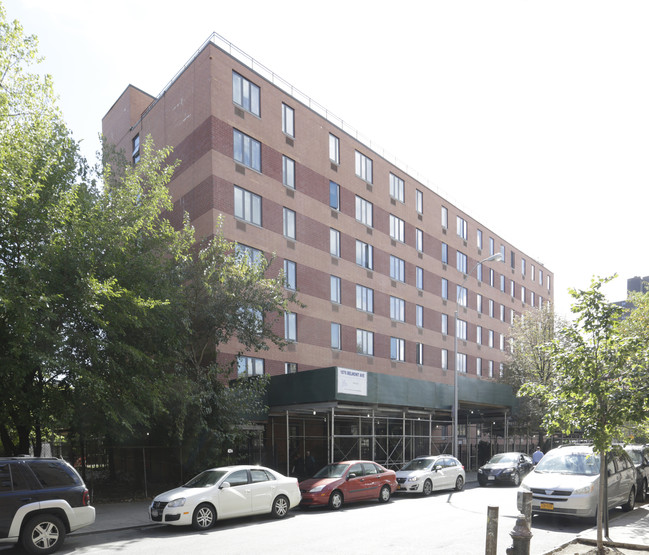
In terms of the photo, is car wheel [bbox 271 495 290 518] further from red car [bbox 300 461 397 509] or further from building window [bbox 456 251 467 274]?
building window [bbox 456 251 467 274]

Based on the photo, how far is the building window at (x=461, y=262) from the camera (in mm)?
42969

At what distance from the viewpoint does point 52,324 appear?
14.0 metres

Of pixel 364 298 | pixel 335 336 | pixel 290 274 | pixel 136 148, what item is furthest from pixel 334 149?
pixel 136 148

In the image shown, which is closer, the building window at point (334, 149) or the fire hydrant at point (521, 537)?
the fire hydrant at point (521, 537)

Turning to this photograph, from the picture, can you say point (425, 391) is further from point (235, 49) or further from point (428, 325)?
point (235, 49)

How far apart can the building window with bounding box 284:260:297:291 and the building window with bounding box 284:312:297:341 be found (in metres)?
1.34

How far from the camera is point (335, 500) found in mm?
15961

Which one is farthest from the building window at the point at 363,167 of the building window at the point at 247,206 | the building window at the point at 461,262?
the building window at the point at 461,262

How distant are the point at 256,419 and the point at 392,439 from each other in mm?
10619

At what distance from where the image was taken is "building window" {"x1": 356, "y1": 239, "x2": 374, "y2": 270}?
32.2 m

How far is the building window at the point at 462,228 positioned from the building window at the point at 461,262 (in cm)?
148

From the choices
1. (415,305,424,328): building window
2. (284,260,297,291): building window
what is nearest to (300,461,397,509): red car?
(284,260,297,291): building window

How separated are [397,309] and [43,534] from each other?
2703 cm

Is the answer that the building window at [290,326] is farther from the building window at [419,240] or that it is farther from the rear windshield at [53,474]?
the rear windshield at [53,474]
